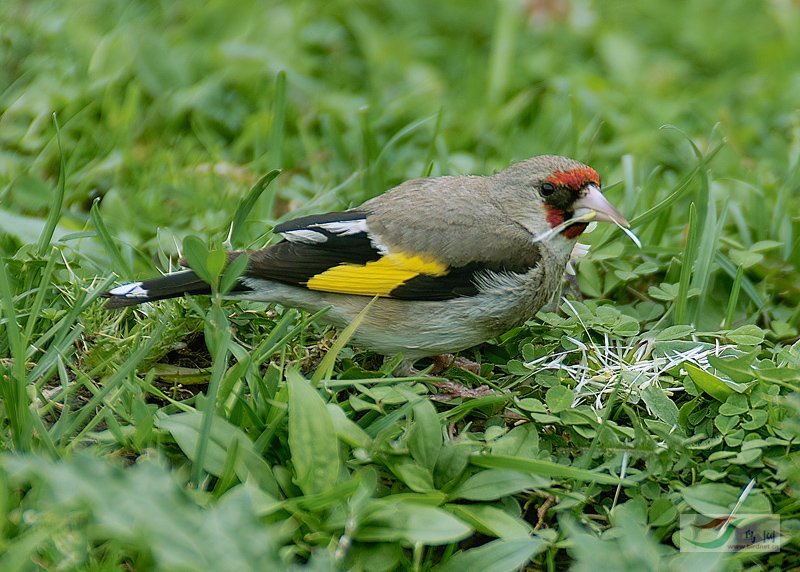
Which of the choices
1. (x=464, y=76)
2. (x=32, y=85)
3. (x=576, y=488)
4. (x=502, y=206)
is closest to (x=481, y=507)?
(x=576, y=488)

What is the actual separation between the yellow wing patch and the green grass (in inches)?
7.5

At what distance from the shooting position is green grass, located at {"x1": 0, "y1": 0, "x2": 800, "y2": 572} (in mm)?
2740

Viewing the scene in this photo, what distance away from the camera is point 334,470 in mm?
2854

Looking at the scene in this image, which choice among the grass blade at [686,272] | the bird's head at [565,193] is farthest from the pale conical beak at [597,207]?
the grass blade at [686,272]

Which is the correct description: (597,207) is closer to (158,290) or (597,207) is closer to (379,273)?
(379,273)

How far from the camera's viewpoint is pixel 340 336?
3357mm

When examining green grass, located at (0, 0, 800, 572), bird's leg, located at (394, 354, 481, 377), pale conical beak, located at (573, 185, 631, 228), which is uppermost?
pale conical beak, located at (573, 185, 631, 228)

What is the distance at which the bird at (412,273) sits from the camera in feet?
11.7

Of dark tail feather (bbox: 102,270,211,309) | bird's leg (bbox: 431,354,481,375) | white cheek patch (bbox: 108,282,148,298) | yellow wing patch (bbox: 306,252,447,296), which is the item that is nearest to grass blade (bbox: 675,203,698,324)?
bird's leg (bbox: 431,354,481,375)

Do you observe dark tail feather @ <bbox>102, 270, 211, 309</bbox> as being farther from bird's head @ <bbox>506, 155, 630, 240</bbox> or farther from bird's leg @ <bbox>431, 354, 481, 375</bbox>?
bird's head @ <bbox>506, 155, 630, 240</bbox>

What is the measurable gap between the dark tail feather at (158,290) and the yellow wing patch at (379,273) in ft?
1.51

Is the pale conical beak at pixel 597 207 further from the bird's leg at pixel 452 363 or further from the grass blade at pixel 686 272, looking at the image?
the bird's leg at pixel 452 363

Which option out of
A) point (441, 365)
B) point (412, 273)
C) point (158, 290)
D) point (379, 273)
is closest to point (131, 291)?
point (158, 290)

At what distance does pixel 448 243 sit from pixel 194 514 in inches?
62.9
